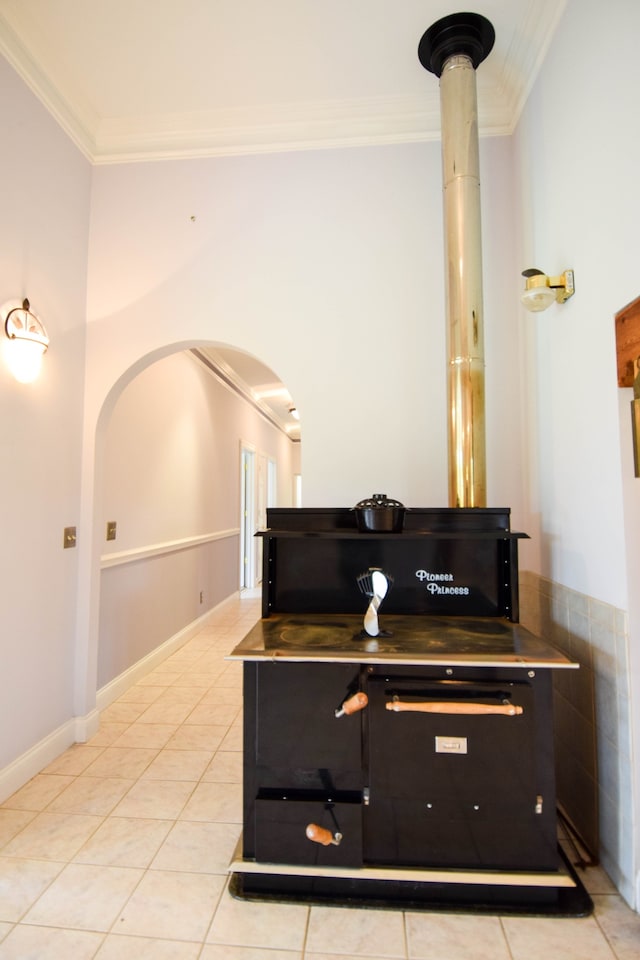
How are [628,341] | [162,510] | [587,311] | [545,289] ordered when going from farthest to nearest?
1. [162,510]
2. [545,289]
3. [587,311]
4. [628,341]

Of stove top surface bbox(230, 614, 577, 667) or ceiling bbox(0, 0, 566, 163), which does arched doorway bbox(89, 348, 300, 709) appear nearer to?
ceiling bbox(0, 0, 566, 163)

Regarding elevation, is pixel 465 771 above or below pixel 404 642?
below

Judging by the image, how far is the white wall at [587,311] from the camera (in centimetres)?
140

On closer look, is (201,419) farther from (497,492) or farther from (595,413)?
(595,413)

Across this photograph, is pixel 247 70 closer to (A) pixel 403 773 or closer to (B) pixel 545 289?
(B) pixel 545 289

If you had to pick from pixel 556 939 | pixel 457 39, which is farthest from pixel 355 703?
pixel 457 39

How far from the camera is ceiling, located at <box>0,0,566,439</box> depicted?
193 cm

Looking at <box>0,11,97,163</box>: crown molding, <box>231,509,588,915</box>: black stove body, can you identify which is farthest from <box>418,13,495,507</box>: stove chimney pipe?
<box>0,11,97,163</box>: crown molding

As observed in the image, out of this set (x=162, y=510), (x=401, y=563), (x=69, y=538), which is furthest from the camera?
(x=162, y=510)

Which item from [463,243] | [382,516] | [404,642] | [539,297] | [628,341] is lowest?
[404,642]

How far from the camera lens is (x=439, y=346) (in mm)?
2307

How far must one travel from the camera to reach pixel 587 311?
164 centimetres

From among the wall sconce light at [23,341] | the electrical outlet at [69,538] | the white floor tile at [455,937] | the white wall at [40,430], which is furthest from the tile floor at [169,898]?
the wall sconce light at [23,341]

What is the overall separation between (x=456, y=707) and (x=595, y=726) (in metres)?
0.61
